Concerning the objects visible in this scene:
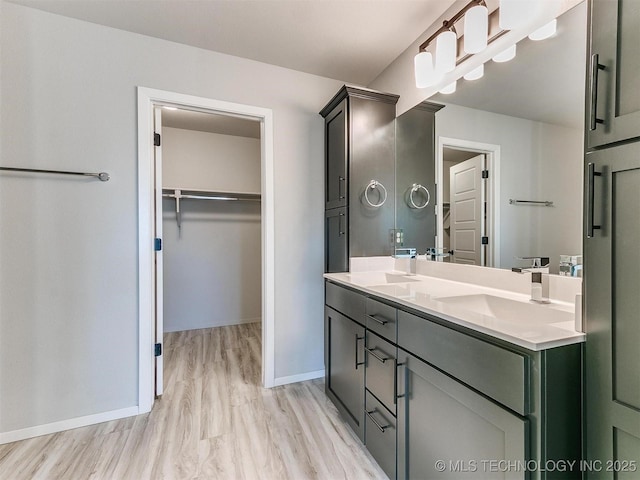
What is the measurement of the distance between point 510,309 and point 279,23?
1978 millimetres

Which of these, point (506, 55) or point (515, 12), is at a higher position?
point (515, 12)

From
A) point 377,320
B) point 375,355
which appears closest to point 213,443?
point 375,355

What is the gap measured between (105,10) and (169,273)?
2507 millimetres

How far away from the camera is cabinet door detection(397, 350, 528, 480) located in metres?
0.79

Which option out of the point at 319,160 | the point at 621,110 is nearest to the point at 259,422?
the point at 319,160

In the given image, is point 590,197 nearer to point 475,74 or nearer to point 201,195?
point 475,74

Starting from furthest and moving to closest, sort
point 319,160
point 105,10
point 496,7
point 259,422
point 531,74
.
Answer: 1. point 319,160
2. point 259,422
3. point 105,10
4. point 496,7
5. point 531,74

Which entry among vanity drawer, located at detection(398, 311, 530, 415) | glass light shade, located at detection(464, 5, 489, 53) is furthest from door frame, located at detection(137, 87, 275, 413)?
vanity drawer, located at detection(398, 311, 530, 415)

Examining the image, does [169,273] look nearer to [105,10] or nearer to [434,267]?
[105,10]

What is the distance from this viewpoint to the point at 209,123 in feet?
10.5

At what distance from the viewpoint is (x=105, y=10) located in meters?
1.67

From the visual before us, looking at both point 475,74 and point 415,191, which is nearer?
point 475,74

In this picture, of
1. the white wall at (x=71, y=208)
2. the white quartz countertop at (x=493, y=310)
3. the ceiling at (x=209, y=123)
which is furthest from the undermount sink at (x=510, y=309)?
the ceiling at (x=209, y=123)

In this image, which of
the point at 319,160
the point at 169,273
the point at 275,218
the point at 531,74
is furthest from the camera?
the point at 169,273
